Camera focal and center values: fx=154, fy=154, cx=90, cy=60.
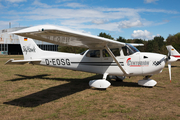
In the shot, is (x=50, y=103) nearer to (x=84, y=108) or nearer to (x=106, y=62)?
(x=84, y=108)

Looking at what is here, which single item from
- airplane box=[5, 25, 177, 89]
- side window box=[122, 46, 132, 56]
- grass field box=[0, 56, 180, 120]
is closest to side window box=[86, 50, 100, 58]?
airplane box=[5, 25, 177, 89]

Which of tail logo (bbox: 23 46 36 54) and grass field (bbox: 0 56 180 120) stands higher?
tail logo (bbox: 23 46 36 54)

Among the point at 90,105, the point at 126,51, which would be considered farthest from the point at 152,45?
the point at 90,105

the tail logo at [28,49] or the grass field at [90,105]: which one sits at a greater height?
the tail logo at [28,49]

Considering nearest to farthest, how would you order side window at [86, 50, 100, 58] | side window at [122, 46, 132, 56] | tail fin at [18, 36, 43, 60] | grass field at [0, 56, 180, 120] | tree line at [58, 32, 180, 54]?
grass field at [0, 56, 180, 120] → side window at [122, 46, 132, 56] → side window at [86, 50, 100, 58] → tail fin at [18, 36, 43, 60] → tree line at [58, 32, 180, 54]

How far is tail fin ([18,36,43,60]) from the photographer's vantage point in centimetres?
966

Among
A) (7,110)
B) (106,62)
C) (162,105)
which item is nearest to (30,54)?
(106,62)

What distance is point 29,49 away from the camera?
973 centimetres

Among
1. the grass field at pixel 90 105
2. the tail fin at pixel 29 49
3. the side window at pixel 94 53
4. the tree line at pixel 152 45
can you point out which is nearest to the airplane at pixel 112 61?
the side window at pixel 94 53

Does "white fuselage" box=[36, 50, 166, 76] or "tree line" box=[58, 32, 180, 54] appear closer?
"white fuselage" box=[36, 50, 166, 76]

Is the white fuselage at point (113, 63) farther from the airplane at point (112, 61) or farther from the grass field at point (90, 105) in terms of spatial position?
the grass field at point (90, 105)

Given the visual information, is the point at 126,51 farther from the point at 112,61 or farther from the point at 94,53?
the point at 94,53

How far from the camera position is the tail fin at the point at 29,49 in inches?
380

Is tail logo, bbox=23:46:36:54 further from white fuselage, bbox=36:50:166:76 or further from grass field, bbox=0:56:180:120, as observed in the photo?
grass field, bbox=0:56:180:120
